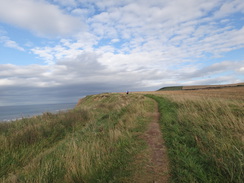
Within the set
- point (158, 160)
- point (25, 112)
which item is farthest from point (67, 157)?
point (25, 112)

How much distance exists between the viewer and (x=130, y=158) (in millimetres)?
4129

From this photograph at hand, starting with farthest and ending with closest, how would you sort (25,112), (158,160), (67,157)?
(25,112) → (67,157) → (158,160)

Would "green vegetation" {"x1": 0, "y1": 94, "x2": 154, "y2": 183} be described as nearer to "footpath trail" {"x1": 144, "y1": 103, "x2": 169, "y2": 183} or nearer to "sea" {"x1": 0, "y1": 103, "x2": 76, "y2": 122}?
"footpath trail" {"x1": 144, "y1": 103, "x2": 169, "y2": 183}

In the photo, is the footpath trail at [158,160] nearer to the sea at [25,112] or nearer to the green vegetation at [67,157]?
the green vegetation at [67,157]

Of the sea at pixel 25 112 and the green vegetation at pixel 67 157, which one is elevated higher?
the green vegetation at pixel 67 157

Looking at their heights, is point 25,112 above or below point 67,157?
below

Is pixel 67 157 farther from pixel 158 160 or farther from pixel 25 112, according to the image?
pixel 25 112

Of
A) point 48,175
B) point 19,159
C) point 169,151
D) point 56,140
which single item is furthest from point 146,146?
point 56,140

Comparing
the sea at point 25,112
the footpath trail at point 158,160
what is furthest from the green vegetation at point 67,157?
the sea at point 25,112

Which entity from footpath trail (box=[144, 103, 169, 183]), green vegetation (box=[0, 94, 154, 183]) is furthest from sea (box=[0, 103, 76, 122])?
footpath trail (box=[144, 103, 169, 183])

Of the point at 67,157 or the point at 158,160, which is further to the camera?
the point at 67,157

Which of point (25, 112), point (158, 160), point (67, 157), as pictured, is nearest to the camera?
point (158, 160)

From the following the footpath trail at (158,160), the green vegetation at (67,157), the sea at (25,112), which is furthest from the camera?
the sea at (25,112)

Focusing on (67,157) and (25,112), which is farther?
(25,112)
